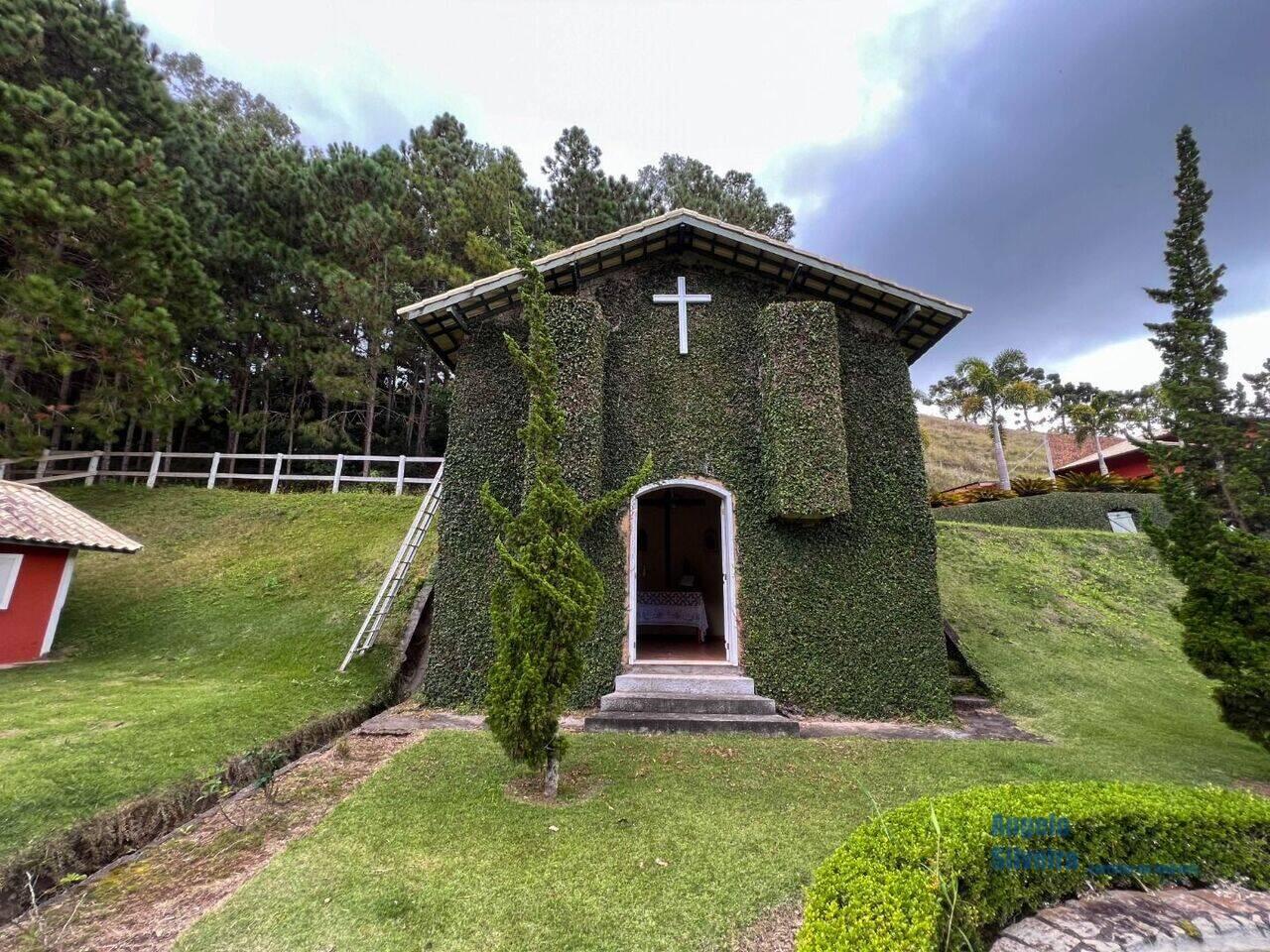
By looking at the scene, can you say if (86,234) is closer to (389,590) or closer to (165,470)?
(165,470)

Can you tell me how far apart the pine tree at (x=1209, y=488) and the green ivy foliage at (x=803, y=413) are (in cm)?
307

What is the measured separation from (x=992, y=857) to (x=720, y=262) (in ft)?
25.3

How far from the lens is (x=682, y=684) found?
6816 mm

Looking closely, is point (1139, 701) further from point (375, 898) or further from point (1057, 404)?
point (1057, 404)

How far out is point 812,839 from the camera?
12.2 ft

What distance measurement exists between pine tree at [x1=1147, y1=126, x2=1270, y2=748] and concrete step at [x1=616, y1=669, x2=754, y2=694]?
4.39 m

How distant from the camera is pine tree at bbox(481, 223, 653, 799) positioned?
412 cm

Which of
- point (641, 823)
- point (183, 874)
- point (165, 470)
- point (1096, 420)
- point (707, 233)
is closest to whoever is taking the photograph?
point (183, 874)

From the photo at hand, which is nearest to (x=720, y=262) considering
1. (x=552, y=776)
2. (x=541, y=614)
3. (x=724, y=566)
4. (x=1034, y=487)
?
(x=724, y=566)

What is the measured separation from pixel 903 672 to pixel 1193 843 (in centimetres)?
388

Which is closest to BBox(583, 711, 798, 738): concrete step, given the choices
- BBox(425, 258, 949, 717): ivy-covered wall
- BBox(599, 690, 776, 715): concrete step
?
BBox(599, 690, 776, 715): concrete step

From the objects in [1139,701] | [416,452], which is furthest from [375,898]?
[416,452]

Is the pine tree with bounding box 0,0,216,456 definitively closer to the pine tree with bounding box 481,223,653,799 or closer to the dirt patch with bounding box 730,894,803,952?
the pine tree with bounding box 481,223,653,799

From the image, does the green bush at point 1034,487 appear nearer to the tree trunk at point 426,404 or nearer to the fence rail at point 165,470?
the fence rail at point 165,470
